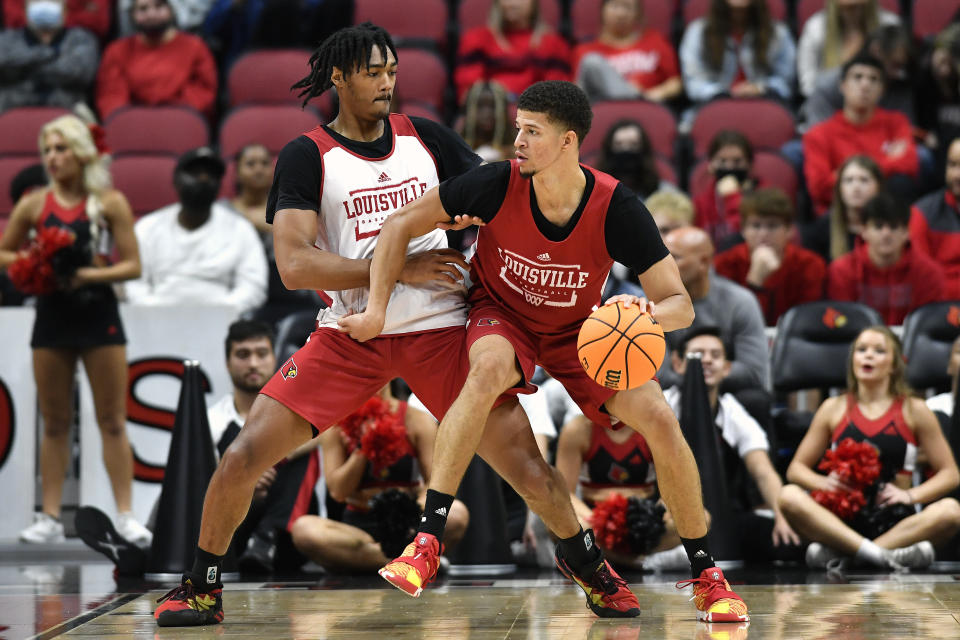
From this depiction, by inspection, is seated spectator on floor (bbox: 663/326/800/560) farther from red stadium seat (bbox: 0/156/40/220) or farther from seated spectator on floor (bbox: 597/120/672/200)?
red stadium seat (bbox: 0/156/40/220)

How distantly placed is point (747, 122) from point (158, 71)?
15.1ft

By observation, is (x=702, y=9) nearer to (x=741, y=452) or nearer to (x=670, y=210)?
(x=670, y=210)

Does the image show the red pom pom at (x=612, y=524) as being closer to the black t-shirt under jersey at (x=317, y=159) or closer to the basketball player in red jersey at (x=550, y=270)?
the basketball player in red jersey at (x=550, y=270)

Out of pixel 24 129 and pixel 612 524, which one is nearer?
pixel 612 524

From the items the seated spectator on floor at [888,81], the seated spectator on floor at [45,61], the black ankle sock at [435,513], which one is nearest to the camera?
the black ankle sock at [435,513]

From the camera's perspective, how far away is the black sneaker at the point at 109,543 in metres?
6.46

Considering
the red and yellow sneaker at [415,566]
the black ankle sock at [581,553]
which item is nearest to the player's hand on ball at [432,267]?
the red and yellow sneaker at [415,566]

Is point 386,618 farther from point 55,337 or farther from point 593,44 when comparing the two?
point 593,44

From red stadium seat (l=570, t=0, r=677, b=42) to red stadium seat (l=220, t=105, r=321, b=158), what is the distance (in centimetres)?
253

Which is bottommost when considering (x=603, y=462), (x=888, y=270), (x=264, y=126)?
(x=603, y=462)

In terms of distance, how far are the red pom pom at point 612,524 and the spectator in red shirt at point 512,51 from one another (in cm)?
468

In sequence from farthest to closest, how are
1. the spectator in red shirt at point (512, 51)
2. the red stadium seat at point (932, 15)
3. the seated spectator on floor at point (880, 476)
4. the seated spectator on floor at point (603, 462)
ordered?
the red stadium seat at point (932, 15), the spectator in red shirt at point (512, 51), the seated spectator on floor at point (603, 462), the seated spectator on floor at point (880, 476)

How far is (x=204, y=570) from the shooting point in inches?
188

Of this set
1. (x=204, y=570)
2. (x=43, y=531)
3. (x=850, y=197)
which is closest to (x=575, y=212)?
(x=204, y=570)
